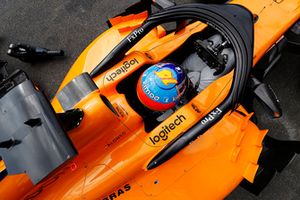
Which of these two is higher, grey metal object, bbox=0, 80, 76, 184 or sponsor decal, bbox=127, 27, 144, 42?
sponsor decal, bbox=127, 27, 144, 42

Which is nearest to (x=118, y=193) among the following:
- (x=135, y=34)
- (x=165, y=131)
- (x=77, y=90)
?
(x=165, y=131)

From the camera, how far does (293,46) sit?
3143 millimetres

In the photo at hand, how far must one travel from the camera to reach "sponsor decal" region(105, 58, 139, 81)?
103 inches

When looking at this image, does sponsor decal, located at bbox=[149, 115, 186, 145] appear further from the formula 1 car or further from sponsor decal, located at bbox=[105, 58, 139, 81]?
sponsor decal, located at bbox=[105, 58, 139, 81]

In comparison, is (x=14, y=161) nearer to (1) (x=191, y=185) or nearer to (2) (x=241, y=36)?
(1) (x=191, y=185)

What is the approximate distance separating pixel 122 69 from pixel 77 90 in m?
0.46

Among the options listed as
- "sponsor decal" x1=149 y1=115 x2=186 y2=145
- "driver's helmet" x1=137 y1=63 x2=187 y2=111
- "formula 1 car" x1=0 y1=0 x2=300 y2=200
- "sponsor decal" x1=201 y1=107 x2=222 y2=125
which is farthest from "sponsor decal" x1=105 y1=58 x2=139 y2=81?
"sponsor decal" x1=201 y1=107 x2=222 y2=125

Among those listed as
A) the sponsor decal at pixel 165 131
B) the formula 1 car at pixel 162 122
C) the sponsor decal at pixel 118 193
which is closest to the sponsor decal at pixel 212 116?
the formula 1 car at pixel 162 122

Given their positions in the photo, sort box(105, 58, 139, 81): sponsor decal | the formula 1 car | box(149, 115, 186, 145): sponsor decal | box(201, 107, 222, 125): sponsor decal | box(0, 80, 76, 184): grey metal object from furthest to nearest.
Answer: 1. box(105, 58, 139, 81): sponsor decal
2. box(149, 115, 186, 145): sponsor decal
3. box(201, 107, 222, 125): sponsor decal
4. the formula 1 car
5. box(0, 80, 76, 184): grey metal object

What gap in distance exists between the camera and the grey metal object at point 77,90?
227 centimetres

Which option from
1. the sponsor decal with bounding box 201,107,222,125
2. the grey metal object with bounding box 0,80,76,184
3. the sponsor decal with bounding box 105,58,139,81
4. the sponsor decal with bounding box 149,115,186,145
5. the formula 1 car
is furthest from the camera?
the sponsor decal with bounding box 105,58,139,81

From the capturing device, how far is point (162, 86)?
225cm

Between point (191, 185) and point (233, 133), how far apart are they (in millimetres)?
494

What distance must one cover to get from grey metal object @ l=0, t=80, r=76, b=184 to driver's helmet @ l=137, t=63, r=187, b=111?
26.8 inches
